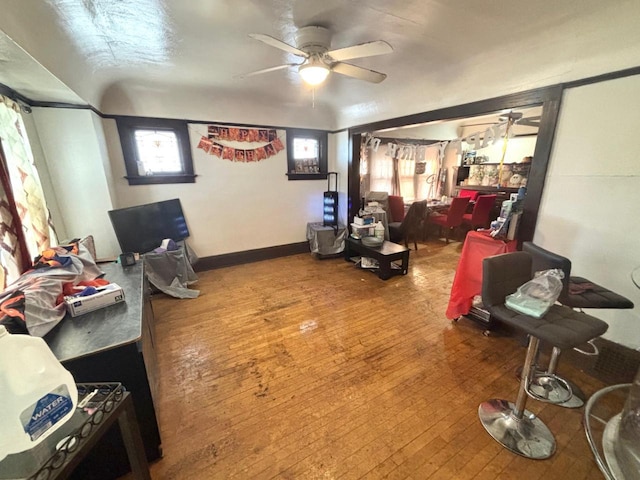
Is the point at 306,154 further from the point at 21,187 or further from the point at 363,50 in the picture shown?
the point at 21,187

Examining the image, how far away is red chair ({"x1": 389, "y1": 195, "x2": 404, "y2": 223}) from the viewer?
4973 mm

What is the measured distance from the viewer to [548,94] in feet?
6.52

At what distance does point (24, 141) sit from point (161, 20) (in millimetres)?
1545

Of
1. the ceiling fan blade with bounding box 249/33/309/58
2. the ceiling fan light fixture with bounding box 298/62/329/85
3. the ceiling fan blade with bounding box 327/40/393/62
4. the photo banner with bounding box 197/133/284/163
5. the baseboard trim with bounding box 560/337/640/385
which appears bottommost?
the baseboard trim with bounding box 560/337/640/385

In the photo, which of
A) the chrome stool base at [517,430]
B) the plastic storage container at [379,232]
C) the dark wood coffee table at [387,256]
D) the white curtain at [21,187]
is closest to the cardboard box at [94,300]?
the white curtain at [21,187]

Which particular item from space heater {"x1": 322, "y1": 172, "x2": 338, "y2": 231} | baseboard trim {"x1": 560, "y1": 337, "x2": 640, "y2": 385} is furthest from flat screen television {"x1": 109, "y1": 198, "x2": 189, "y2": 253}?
baseboard trim {"x1": 560, "y1": 337, "x2": 640, "y2": 385}

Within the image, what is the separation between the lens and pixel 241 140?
3.75m

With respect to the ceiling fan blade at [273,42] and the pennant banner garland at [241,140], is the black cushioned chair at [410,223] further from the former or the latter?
the ceiling fan blade at [273,42]

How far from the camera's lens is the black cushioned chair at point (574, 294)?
5.02ft

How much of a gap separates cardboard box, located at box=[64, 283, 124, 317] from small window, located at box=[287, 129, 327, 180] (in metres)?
3.07

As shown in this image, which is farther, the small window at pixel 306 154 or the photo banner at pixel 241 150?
the small window at pixel 306 154

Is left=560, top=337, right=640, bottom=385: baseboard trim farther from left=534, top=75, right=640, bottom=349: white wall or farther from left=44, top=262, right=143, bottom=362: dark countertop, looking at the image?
left=44, top=262, right=143, bottom=362: dark countertop

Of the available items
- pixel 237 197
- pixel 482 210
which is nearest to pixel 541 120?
pixel 482 210

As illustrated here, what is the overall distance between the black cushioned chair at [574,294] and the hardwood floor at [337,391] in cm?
20
